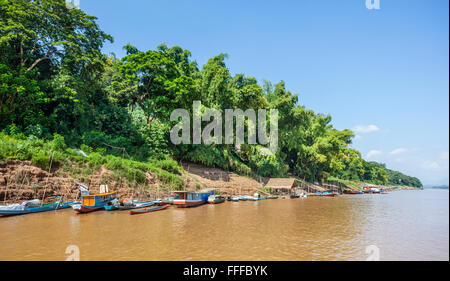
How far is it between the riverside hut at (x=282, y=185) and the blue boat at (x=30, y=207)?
93.0 feet

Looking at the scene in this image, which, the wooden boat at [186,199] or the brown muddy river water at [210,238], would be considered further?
the wooden boat at [186,199]

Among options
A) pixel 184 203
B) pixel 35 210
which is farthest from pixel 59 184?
pixel 184 203

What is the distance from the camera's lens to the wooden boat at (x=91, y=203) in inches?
731

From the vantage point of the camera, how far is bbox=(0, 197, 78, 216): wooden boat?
16.3 meters

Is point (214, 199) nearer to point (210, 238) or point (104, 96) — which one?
point (210, 238)

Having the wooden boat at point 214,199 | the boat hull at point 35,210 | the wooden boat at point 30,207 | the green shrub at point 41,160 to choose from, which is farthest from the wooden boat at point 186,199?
the green shrub at point 41,160

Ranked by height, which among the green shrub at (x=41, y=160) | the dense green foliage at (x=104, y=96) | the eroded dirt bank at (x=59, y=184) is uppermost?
the dense green foliage at (x=104, y=96)

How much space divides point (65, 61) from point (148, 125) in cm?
1174

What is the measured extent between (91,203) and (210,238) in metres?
11.4

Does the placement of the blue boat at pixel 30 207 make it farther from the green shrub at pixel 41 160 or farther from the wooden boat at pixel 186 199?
the wooden boat at pixel 186 199

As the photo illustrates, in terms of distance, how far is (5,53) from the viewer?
24016 mm

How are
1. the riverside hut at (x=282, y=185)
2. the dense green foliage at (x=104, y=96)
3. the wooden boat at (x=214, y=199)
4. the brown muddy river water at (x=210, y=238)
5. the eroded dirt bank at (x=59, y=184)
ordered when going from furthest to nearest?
the riverside hut at (x=282, y=185) → the wooden boat at (x=214, y=199) → the dense green foliage at (x=104, y=96) → the eroded dirt bank at (x=59, y=184) → the brown muddy river water at (x=210, y=238)
